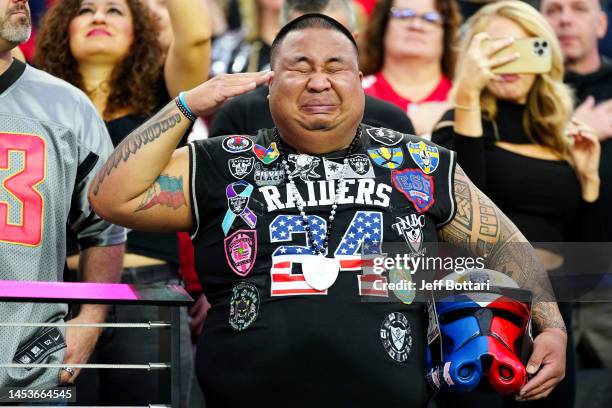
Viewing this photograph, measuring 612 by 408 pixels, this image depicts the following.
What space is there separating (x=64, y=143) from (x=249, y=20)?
10.1 feet

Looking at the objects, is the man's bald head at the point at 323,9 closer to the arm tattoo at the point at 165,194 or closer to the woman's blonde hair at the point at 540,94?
the woman's blonde hair at the point at 540,94

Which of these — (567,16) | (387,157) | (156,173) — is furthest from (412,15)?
(156,173)

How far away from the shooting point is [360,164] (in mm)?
4008

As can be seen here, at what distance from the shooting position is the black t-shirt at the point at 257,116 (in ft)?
16.6

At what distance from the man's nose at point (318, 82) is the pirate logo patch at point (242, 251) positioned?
564 mm

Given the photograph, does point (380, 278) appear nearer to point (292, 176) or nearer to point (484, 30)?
→ point (292, 176)

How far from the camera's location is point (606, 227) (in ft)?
18.6

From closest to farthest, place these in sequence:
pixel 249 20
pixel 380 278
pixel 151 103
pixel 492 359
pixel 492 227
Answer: pixel 492 359
pixel 380 278
pixel 492 227
pixel 151 103
pixel 249 20

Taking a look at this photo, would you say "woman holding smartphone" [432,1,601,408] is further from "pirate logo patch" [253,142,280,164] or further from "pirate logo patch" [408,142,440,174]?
"pirate logo patch" [253,142,280,164]

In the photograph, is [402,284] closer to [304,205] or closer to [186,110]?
[304,205]

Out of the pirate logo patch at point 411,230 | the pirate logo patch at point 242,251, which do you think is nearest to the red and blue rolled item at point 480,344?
the pirate logo patch at point 411,230

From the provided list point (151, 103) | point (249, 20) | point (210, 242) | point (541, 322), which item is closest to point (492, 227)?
point (541, 322)

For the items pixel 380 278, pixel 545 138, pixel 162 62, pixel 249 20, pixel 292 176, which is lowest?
pixel 380 278

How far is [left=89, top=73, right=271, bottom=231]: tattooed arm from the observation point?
393cm
